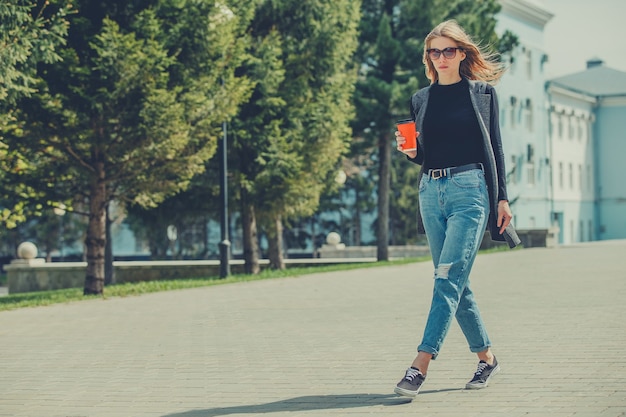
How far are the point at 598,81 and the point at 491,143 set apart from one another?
6966 cm

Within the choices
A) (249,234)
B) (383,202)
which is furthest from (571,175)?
(249,234)

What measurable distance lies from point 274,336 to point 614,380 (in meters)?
4.13

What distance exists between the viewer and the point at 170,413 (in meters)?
6.24

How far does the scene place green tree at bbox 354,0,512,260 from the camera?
31.5 metres

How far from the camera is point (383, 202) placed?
3325 cm

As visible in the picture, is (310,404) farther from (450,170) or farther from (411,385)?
(450,170)

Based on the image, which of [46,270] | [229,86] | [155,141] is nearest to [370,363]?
[155,141]

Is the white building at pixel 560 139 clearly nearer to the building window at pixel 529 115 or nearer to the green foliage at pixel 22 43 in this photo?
the building window at pixel 529 115

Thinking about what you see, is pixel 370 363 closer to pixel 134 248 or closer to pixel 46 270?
pixel 46 270

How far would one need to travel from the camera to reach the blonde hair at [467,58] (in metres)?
6.46

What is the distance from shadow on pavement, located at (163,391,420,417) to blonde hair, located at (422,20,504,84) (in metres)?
1.92

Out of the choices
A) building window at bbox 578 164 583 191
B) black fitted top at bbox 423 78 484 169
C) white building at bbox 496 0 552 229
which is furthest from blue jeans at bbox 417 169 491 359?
building window at bbox 578 164 583 191

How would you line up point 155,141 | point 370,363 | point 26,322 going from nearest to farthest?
point 370,363 < point 26,322 < point 155,141

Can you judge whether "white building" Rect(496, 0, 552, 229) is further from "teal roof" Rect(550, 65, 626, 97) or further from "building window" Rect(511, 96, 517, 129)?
"teal roof" Rect(550, 65, 626, 97)
